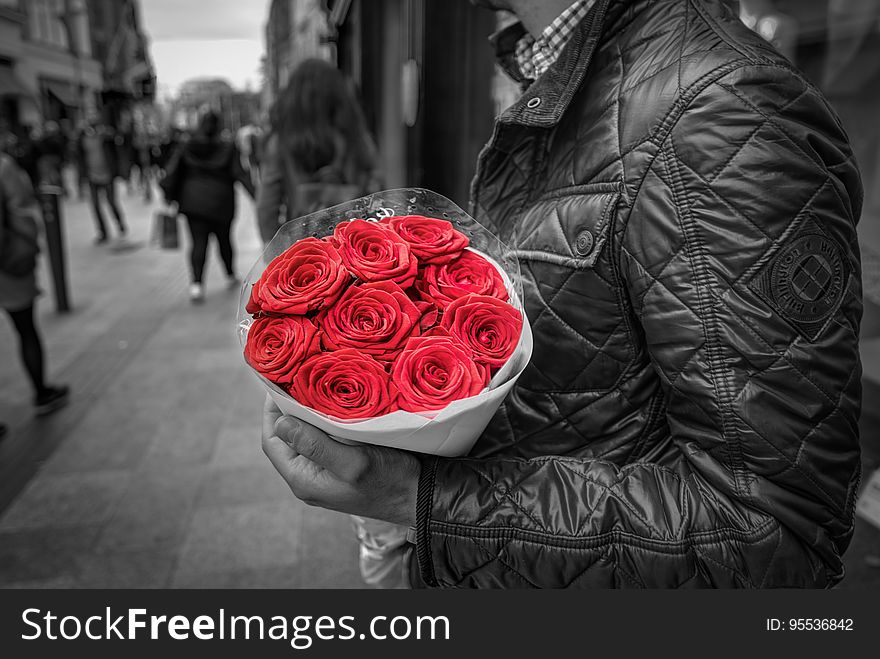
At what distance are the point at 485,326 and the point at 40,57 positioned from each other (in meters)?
13.9

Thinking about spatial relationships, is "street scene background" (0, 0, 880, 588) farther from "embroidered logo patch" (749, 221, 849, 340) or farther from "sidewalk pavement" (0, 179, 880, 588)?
"embroidered logo patch" (749, 221, 849, 340)

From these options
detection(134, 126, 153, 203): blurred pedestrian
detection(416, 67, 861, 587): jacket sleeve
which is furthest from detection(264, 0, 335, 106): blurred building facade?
detection(416, 67, 861, 587): jacket sleeve

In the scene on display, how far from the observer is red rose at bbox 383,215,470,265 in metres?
1.00

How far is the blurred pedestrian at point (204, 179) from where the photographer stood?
6.70 meters

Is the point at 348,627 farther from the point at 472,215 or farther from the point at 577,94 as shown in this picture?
the point at 577,94

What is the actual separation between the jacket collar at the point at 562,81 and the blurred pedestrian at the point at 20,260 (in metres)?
4.07

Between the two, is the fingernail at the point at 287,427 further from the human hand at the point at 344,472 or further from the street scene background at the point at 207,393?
the street scene background at the point at 207,393

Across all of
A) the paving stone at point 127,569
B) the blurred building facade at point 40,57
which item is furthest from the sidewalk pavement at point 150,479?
the blurred building facade at point 40,57

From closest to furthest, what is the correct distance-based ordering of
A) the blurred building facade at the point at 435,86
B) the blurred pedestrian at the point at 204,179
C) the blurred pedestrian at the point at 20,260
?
the blurred pedestrian at the point at 20,260, the blurred building facade at the point at 435,86, the blurred pedestrian at the point at 204,179

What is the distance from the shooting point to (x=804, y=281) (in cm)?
82

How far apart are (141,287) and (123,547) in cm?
556

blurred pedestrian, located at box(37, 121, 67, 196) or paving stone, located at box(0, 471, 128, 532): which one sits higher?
blurred pedestrian, located at box(37, 121, 67, 196)

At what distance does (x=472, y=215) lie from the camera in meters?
1.28

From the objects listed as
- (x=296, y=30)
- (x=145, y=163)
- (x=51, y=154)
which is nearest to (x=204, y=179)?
Answer: (x=51, y=154)
